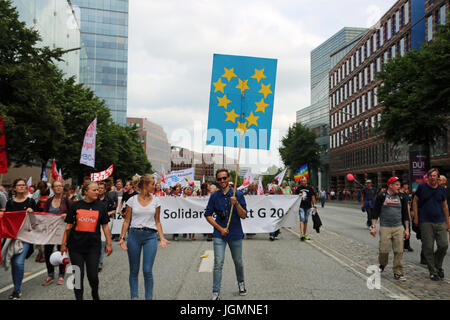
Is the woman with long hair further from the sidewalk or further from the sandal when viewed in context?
the sidewalk

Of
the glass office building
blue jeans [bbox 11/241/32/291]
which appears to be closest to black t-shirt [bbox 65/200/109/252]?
blue jeans [bbox 11/241/32/291]

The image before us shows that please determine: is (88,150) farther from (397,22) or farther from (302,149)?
(302,149)

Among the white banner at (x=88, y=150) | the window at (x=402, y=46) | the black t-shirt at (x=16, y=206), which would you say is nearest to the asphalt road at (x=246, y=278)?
the black t-shirt at (x=16, y=206)

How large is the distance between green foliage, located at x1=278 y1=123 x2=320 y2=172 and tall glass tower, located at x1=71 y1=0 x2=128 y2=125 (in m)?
37.8

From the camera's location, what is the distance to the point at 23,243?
→ 7348 mm

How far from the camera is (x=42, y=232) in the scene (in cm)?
780

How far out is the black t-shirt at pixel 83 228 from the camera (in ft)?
18.4

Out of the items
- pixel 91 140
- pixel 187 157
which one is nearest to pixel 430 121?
pixel 91 140

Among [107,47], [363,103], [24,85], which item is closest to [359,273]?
[24,85]

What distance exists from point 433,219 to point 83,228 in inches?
232

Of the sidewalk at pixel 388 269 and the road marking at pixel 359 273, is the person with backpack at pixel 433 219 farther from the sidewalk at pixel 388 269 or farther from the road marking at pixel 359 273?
the road marking at pixel 359 273

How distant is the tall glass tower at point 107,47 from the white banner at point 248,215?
84115mm
